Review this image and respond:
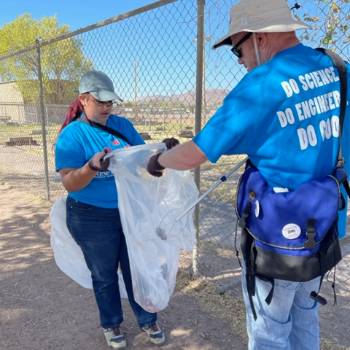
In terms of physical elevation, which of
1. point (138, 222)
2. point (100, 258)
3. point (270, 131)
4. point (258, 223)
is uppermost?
point (270, 131)

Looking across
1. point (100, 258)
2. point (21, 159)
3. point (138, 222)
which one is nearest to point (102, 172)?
Result: point (138, 222)

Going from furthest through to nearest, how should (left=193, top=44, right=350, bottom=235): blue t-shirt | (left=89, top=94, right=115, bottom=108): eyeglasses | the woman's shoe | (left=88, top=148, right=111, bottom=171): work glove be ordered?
1. the woman's shoe
2. (left=89, top=94, right=115, bottom=108): eyeglasses
3. (left=88, top=148, right=111, bottom=171): work glove
4. (left=193, top=44, right=350, bottom=235): blue t-shirt

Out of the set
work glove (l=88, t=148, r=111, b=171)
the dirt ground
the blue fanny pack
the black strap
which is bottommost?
the dirt ground

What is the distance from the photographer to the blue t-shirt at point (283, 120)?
1504 mm

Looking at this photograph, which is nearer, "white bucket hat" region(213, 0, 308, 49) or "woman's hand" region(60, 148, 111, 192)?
"white bucket hat" region(213, 0, 308, 49)

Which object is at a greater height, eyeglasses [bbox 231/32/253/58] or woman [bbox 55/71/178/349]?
eyeglasses [bbox 231/32/253/58]

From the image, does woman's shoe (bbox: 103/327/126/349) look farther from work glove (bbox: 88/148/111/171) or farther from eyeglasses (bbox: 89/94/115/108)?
eyeglasses (bbox: 89/94/115/108)

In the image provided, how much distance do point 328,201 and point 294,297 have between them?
1.79 ft

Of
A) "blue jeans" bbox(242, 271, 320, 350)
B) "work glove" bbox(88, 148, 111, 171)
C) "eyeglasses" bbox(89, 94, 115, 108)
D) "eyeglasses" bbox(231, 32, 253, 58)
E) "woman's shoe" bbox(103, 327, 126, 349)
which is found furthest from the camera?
"woman's shoe" bbox(103, 327, 126, 349)

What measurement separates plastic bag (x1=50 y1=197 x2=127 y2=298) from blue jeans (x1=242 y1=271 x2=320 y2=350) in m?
1.49

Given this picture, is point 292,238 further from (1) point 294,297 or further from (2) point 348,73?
(2) point 348,73

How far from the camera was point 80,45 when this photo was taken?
5.39 m

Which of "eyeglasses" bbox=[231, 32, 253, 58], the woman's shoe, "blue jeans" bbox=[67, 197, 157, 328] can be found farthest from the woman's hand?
the woman's shoe

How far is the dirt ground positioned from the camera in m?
2.93
